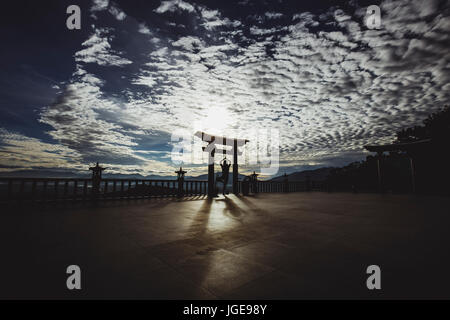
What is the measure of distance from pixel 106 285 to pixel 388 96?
1252 centimetres

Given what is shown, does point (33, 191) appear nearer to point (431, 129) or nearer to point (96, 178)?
point (96, 178)

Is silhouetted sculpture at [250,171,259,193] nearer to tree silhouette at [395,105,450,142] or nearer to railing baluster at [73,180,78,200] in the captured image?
railing baluster at [73,180,78,200]

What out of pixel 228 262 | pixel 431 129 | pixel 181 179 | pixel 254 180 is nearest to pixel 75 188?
pixel 181 179

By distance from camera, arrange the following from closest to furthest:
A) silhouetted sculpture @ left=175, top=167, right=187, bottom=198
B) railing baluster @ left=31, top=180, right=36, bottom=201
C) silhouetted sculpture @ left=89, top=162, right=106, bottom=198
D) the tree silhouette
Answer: railing baluster @ left=31, top=180, right=36, bottom=201 < silhouetted sculpture @ left=89, top=162, right=106, bottom=198 < silhouetted sculpture @ left=175, top=167, right=187, bottom=198 < the tree silhouette

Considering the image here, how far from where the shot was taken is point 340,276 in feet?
4.67

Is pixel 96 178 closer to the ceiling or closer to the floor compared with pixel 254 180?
closer to the ceiling

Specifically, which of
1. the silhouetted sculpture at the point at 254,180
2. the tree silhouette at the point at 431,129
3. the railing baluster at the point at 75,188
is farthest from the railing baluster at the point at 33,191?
the tree silhouette at the point at 431,129

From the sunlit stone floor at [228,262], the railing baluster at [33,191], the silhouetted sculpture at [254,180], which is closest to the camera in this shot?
the sunlit stone floor at [228,262]

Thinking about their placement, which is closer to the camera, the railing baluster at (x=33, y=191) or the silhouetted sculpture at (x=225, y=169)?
the railing baluster at (x=33, y=191)

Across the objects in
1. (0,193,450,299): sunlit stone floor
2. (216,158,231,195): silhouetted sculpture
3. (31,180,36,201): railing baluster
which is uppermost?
(216,158,231,195): silhouetted sculpture

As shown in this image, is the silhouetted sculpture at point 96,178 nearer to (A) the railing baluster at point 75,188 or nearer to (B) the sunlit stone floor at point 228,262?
(A) the railing baluster at point 75,188

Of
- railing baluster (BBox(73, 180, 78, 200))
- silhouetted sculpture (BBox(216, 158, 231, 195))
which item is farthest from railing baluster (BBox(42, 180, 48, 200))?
silhouetted sculpture (BBox(216, 158, 231, 195))

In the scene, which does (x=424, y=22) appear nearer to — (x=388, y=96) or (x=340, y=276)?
(x=388, y=96)
